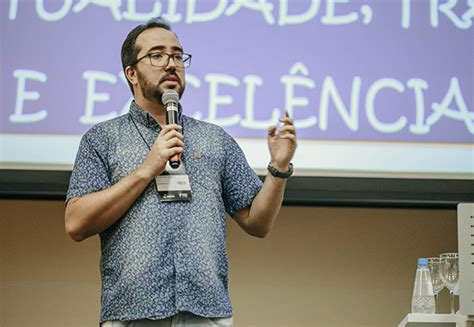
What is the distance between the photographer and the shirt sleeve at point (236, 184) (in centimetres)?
238

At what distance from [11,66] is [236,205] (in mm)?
1281

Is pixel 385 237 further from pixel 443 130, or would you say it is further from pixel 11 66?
pixel 11 66

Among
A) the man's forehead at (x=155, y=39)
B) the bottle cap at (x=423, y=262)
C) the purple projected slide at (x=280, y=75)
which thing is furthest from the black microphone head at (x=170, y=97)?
the bottle cap at (x=423, y=262)

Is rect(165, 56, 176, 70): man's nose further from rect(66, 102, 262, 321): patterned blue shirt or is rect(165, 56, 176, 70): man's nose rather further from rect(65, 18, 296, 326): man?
rect(66, 102, 262, 321): patterned blue shirt

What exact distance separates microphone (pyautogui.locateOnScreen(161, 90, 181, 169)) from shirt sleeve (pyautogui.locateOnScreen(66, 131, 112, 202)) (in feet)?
0.61

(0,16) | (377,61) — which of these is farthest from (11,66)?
(377,61)

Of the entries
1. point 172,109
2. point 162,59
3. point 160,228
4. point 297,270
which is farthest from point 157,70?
point 297,270

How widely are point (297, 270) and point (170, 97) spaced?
1.34 meters

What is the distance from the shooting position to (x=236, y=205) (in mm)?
2385

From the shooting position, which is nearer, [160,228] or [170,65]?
[160,228]

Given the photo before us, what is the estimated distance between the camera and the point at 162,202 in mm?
2209

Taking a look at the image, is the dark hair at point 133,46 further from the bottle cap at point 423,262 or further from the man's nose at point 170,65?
the bottle cap at point 423,262

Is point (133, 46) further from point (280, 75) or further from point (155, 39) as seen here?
point (280, 75)

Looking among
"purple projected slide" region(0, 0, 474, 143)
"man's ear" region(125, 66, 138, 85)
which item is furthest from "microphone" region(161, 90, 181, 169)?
"purple projected slide" region(0, 0, 474, 143)
